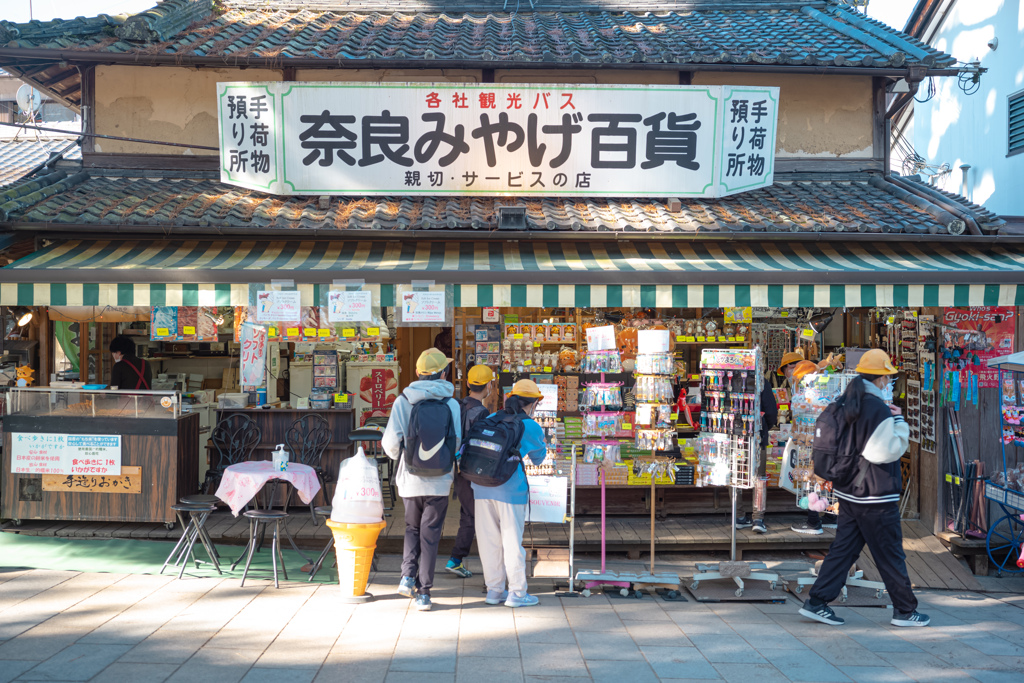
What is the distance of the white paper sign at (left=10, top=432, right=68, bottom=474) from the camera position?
298 inches

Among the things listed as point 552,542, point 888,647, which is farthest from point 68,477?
point 888,647

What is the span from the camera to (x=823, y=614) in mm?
5918

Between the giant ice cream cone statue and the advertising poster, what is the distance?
642cm

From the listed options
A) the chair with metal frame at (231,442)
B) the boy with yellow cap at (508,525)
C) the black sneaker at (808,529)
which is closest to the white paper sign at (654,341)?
the boy with yellow cap at (508,525)

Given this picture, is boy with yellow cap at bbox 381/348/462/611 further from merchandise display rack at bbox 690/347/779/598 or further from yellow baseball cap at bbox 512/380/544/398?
merchandise display rack at bbox 690/347/779/598

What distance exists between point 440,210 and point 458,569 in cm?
380

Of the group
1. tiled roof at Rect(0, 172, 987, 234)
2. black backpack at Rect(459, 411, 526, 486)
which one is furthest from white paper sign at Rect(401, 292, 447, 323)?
black backpack at Rect(459, 411, 526, 486)

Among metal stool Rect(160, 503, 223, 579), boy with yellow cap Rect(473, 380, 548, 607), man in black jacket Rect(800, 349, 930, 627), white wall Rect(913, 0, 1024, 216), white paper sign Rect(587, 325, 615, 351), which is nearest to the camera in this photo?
man in black jacket Rect(800, 349, 930, 627)

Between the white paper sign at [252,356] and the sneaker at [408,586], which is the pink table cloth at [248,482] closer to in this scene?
the white paper sign at [252,356]

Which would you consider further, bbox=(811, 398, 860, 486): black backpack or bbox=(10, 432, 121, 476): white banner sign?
bbox=(10, 432, 121, 476): white banner sign

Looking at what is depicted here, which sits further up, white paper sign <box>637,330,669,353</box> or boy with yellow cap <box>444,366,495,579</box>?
white paper sign <box>637,330,669,353</box>

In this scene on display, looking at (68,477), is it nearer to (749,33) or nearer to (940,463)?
(940,463)

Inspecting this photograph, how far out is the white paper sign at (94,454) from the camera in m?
7.57

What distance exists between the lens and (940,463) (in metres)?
7.90
